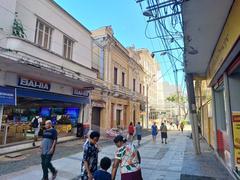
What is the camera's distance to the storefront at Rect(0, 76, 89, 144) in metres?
9.70

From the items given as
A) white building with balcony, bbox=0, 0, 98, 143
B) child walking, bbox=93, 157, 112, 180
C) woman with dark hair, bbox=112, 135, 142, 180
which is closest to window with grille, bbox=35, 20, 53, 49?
white building with balcony, bbox=0, 0, 98, 143

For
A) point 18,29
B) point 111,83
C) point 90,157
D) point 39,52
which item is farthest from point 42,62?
point 111,83

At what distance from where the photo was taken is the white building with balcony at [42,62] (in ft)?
28.9

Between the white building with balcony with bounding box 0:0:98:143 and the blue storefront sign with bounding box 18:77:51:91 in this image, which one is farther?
the blue storefront sign with bounding box 18:77:51:91

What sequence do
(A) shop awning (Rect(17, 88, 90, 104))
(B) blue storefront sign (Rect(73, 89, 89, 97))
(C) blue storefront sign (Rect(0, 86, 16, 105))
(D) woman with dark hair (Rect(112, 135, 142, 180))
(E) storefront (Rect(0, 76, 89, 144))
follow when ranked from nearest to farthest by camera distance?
(D) woman with dark hair (Rect(112, 135, 142, 180)) < (C) blue storefront sign (Rect(0, 86, 16, 105)) < (E) storefront (Rect(0, 76, 89, 144)) < (A) shop awning (Rect(17, 88, 90, 104)) < (B) blue storefront sign (Rect(73, 89, 89, 97))

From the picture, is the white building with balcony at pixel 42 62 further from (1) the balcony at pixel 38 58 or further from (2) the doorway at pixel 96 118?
(2) the doorway at pixel 96 118

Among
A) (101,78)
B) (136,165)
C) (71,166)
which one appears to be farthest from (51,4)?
(136,165)

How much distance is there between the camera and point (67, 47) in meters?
13.4

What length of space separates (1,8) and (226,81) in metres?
9.50

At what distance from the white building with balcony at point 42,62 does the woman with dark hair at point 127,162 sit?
22.9ft

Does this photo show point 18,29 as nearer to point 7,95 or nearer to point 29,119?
point 7,95

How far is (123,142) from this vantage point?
11.2 feet

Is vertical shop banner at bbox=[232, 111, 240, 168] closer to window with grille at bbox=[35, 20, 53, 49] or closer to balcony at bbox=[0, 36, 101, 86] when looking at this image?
balcony at bbox=[0, 36, 101, 86]

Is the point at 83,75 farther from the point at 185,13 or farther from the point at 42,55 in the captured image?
the point at 185,13
